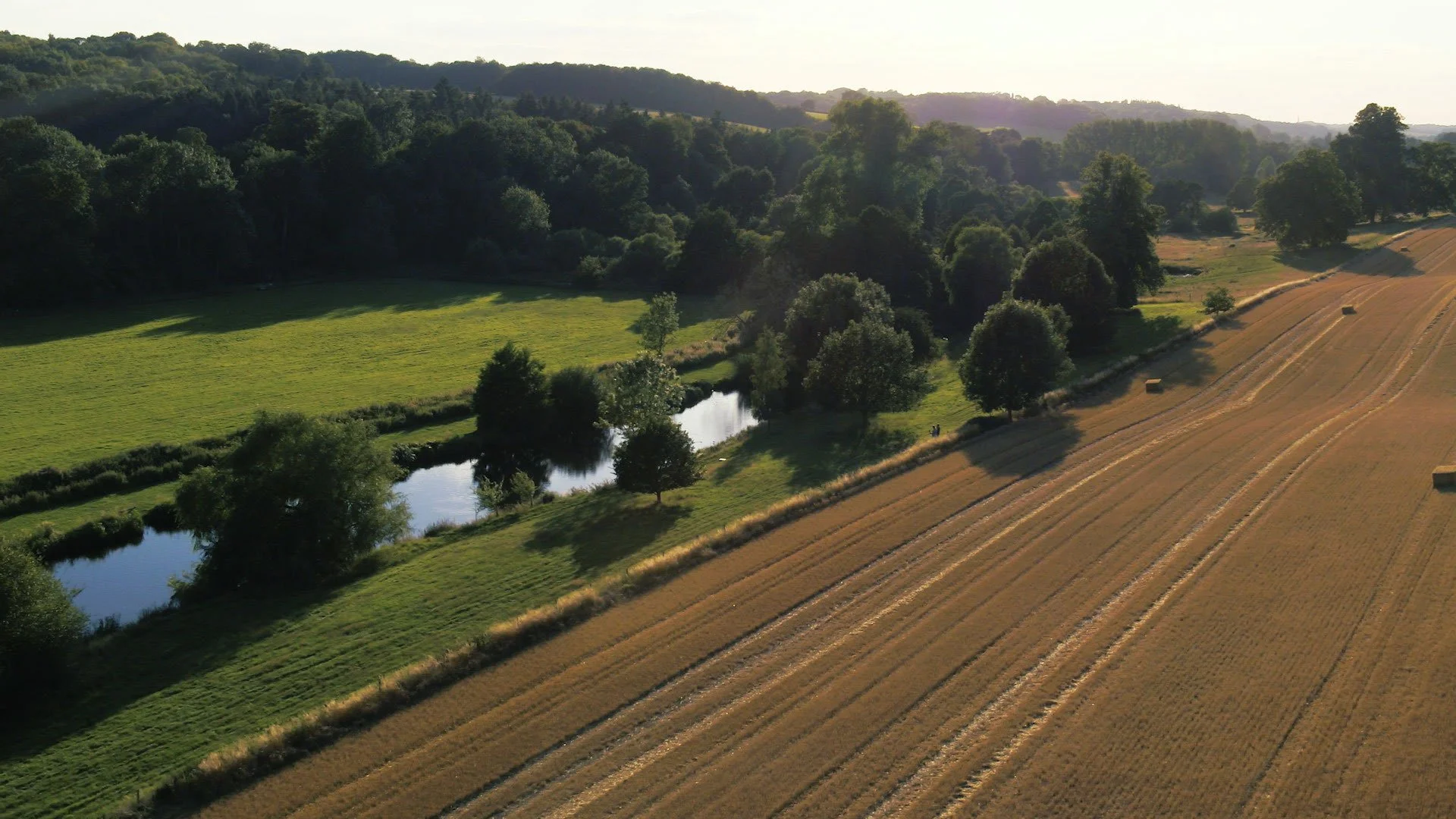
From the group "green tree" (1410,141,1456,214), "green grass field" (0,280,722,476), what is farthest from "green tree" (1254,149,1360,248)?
"green grass field" (0,280,722,476)

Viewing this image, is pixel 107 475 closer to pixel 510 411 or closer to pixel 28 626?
pixel 510 411

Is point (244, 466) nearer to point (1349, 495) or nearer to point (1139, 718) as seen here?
point (1139, 718)

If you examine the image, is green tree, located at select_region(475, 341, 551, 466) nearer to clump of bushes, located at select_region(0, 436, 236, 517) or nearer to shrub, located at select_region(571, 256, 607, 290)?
clump of bushes, located at select_region(0, 436, 236, 517)

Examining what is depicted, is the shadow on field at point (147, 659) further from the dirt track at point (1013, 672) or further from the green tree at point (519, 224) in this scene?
the green tree at point (519, 224)

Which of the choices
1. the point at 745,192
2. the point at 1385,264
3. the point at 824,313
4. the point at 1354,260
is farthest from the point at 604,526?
the point at 745,192

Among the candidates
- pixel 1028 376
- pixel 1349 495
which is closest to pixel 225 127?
pixel 1028 376

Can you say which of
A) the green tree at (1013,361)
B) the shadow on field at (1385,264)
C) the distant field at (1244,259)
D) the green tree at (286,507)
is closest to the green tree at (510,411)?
the green tree at (286,507)
